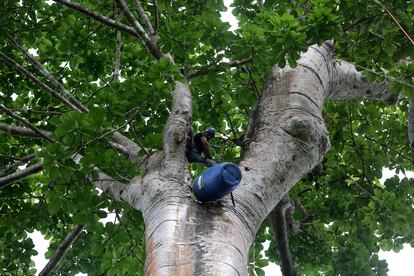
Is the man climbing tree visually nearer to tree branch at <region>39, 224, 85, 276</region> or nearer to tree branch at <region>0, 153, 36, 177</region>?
tree branch at <region>39, 224, 85, 276</region>

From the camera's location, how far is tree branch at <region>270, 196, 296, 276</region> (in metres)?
4.12

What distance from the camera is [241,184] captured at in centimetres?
274

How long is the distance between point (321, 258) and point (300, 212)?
84cm

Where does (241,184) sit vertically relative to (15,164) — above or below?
below

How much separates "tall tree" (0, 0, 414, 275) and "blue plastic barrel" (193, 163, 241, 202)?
8 cm

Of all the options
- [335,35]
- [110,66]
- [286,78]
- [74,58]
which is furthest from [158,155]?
[110,66]

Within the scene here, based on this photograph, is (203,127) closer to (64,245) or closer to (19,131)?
(64,245)

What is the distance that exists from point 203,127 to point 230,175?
10.1ft

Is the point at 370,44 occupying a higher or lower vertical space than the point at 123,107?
higher

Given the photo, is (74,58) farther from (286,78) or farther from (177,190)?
(177,190)

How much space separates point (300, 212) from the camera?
18.6 ft

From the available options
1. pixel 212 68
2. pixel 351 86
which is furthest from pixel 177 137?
pixel 351 86

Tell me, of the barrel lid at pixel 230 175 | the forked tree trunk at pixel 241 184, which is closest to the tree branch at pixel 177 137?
the forked tree trunk at pixel 241 184

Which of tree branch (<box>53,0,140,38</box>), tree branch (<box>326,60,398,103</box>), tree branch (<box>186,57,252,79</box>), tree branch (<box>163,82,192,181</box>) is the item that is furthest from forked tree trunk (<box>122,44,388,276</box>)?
tree branch (<box>53,0,140,38</box>)
